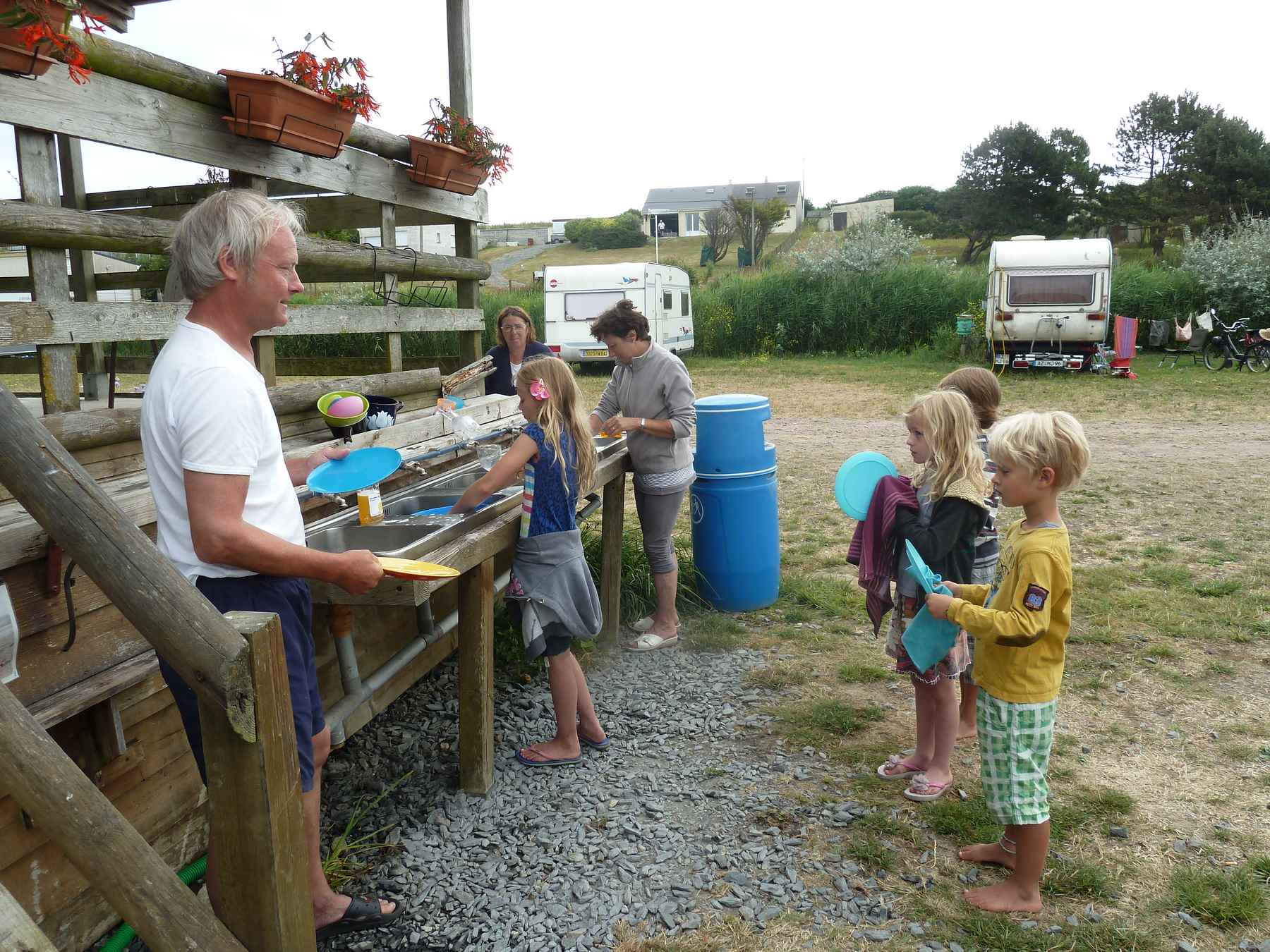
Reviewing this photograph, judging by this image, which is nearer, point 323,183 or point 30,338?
point 30,338

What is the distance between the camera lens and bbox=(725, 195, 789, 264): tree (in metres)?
54.0

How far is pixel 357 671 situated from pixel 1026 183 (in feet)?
154

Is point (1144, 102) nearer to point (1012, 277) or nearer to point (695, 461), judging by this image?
point (1012, 277)

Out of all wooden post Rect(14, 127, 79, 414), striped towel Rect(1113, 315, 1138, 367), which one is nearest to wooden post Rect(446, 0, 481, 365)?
wooden post Rect(14, 127, 79, 414)

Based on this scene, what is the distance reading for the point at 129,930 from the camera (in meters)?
2.40

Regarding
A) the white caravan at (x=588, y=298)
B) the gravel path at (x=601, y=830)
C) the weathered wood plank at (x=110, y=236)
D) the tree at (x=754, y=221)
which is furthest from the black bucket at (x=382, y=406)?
the tree at (x=754, y=221)

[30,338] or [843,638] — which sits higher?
[30,338]

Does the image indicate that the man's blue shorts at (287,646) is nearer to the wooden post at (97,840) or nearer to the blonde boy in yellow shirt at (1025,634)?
the wooden post at (97,840)

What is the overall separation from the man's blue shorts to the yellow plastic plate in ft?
0.67

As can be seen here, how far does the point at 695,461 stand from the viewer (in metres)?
5.30

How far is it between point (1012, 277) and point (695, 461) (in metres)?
14.2

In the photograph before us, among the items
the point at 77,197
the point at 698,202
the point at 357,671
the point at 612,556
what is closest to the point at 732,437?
the point at 612,556

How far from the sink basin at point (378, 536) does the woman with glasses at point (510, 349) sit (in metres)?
2.83

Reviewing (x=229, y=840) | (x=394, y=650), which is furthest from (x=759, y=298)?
(x=229, y=840)
